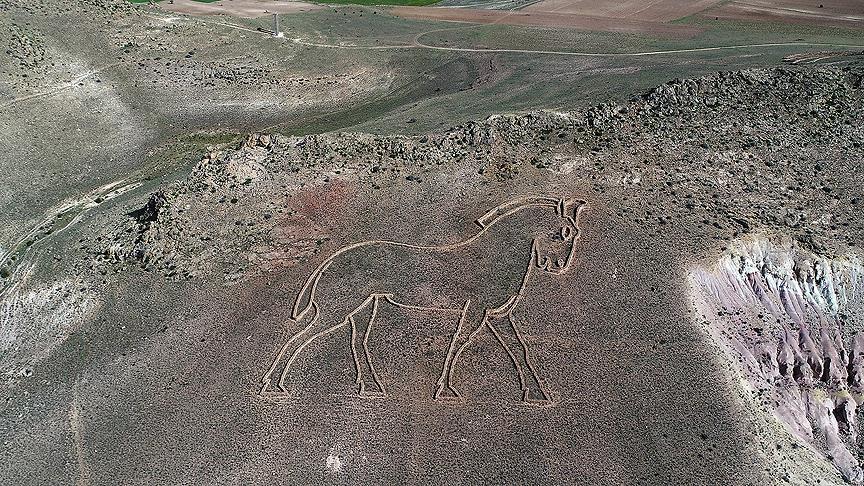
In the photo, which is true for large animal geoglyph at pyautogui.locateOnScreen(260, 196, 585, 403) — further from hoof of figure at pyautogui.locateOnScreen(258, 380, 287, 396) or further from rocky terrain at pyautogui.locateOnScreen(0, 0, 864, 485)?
rocky terrain at pyautogui.locateOnScreen(0, 0, 864, 485)

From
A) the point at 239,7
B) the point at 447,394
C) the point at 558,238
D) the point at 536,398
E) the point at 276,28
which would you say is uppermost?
the point at 239,7

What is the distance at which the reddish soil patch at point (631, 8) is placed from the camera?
7394 centimetres

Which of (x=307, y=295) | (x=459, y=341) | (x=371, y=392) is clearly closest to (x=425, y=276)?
(x=459, y=341)

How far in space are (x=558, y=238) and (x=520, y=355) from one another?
7725mm

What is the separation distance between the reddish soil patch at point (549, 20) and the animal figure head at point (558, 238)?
37.2 meters

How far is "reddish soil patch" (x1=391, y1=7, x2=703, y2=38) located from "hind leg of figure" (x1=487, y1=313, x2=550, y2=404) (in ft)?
150

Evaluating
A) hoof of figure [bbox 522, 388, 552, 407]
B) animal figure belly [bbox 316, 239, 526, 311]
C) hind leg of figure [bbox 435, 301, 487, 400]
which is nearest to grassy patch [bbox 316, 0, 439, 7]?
animal figure belly [bbox 316, 239, 526, 311]

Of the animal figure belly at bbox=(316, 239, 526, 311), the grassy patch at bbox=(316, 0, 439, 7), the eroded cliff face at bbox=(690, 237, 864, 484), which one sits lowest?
the eroded cliff face at bbox=(690, 237, 864, 484)

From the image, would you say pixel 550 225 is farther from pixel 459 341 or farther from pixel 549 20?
pixel 549 20

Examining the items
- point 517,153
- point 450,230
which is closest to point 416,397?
point 450,230

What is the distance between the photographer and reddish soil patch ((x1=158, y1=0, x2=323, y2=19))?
2987 inches

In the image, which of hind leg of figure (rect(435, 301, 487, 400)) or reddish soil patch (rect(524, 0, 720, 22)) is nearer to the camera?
hind leg of figure (rect(435, 301, 487, 400))

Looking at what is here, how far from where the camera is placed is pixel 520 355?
100ft

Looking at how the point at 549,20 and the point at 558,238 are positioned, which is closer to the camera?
the point at 558,238
